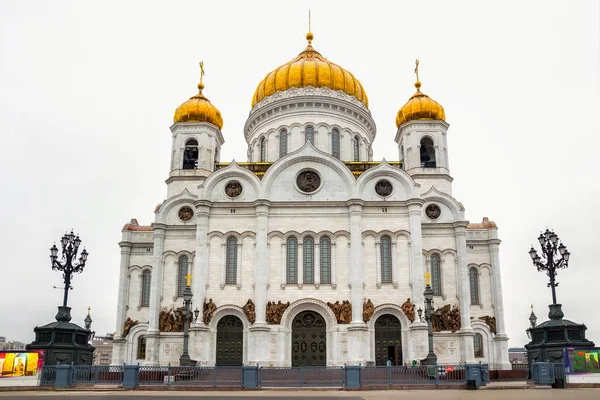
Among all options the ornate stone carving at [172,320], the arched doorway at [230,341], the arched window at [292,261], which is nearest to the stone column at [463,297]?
the arched window at [292,261]

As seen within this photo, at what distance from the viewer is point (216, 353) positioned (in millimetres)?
32219

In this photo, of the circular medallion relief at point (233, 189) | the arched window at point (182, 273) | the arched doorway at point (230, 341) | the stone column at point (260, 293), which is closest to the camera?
the stone column at point (260, 293)

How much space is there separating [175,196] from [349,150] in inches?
503

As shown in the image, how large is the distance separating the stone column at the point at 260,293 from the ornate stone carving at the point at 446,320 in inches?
396

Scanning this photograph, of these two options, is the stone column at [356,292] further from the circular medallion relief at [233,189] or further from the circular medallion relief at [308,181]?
the circular medallion relief at [233,189]

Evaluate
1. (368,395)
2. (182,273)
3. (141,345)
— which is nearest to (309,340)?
(182,273)

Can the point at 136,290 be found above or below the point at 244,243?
below

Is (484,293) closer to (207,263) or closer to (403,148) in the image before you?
(403,148)

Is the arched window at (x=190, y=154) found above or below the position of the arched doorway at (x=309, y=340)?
above

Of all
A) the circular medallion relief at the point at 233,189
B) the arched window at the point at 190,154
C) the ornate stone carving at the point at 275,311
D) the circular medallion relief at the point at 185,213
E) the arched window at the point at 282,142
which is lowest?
the ornate stone carving at the point at 275,311

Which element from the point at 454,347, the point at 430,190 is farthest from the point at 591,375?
the point at 430,190

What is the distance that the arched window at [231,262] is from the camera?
33312 millimetres

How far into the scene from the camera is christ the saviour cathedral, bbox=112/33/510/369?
32094 mm

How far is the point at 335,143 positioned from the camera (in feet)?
133
